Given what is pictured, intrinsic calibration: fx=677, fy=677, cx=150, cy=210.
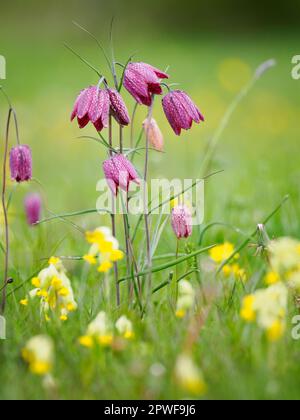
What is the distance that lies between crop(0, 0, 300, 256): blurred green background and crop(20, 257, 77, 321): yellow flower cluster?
45 centimetres

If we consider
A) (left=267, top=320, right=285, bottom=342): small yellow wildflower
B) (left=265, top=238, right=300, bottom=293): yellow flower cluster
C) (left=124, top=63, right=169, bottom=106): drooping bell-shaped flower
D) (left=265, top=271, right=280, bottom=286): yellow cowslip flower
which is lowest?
(left=267, top=320, right=285, bottom=342): small yellow wildflower

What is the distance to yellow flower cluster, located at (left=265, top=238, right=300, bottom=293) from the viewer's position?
1079 millimetres

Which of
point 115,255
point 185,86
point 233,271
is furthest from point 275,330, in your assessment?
point 185,86

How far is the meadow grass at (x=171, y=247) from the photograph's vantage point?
3.63 feet

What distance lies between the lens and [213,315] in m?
1.31

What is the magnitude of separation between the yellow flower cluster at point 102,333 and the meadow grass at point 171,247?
0.7 inches

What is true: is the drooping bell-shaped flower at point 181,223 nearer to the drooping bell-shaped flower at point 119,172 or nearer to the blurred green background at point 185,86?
the drooping bell-shaped flower at point 119,172

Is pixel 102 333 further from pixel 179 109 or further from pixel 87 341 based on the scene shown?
pixel 179 109

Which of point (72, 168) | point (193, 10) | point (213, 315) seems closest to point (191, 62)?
point (72, 168)

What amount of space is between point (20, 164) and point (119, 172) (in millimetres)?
256

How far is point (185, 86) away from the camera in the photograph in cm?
613

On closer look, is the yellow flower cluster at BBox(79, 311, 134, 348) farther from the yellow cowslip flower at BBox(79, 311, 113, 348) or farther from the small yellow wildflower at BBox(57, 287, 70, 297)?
the small yellow wildflower at BBox(57, 287, 70, 297)

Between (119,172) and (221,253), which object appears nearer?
(119,172)

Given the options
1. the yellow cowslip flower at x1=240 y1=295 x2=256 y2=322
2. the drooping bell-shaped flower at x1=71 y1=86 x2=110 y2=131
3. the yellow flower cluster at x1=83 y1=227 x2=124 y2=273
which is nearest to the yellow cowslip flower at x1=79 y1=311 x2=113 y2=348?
the yellow flower cluster at x1=83 y1=227 x2=124 y2=273
